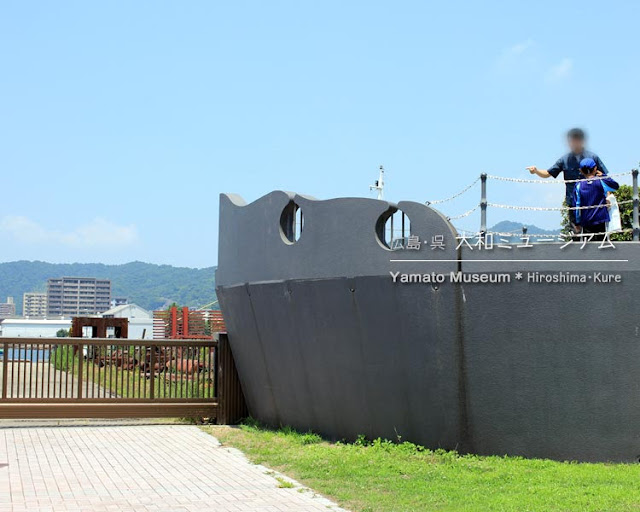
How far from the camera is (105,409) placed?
15.5 metres

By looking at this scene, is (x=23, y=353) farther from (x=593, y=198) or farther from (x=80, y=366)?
(x=593, y=198)

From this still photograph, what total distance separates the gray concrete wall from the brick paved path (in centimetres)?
Answer: 197

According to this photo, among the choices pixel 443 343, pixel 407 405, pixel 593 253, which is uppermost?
pixel 593 253

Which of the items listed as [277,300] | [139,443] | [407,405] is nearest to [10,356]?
[139,443]

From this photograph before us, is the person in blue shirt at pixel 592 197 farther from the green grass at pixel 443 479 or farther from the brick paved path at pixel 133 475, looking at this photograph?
the brick paved path at pixel 133 475

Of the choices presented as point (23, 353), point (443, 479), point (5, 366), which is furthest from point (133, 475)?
point (23, 353)

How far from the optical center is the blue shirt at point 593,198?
11.1 metres

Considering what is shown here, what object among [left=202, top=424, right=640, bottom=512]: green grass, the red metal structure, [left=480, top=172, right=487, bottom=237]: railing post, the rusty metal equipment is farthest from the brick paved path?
the red metal structure

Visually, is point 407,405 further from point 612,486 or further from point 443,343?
point 612,486

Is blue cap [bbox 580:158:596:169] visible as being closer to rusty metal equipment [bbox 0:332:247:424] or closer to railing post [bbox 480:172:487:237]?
railing post [bbox 480:172:487:237]

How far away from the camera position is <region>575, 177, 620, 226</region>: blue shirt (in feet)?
36.3

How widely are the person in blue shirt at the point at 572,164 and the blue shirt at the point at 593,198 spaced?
0.21 meters

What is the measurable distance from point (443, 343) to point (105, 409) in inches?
283

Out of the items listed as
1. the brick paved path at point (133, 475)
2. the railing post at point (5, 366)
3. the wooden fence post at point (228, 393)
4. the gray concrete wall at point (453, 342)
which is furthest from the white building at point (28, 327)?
the gray concrete wall at point (453, 342)
